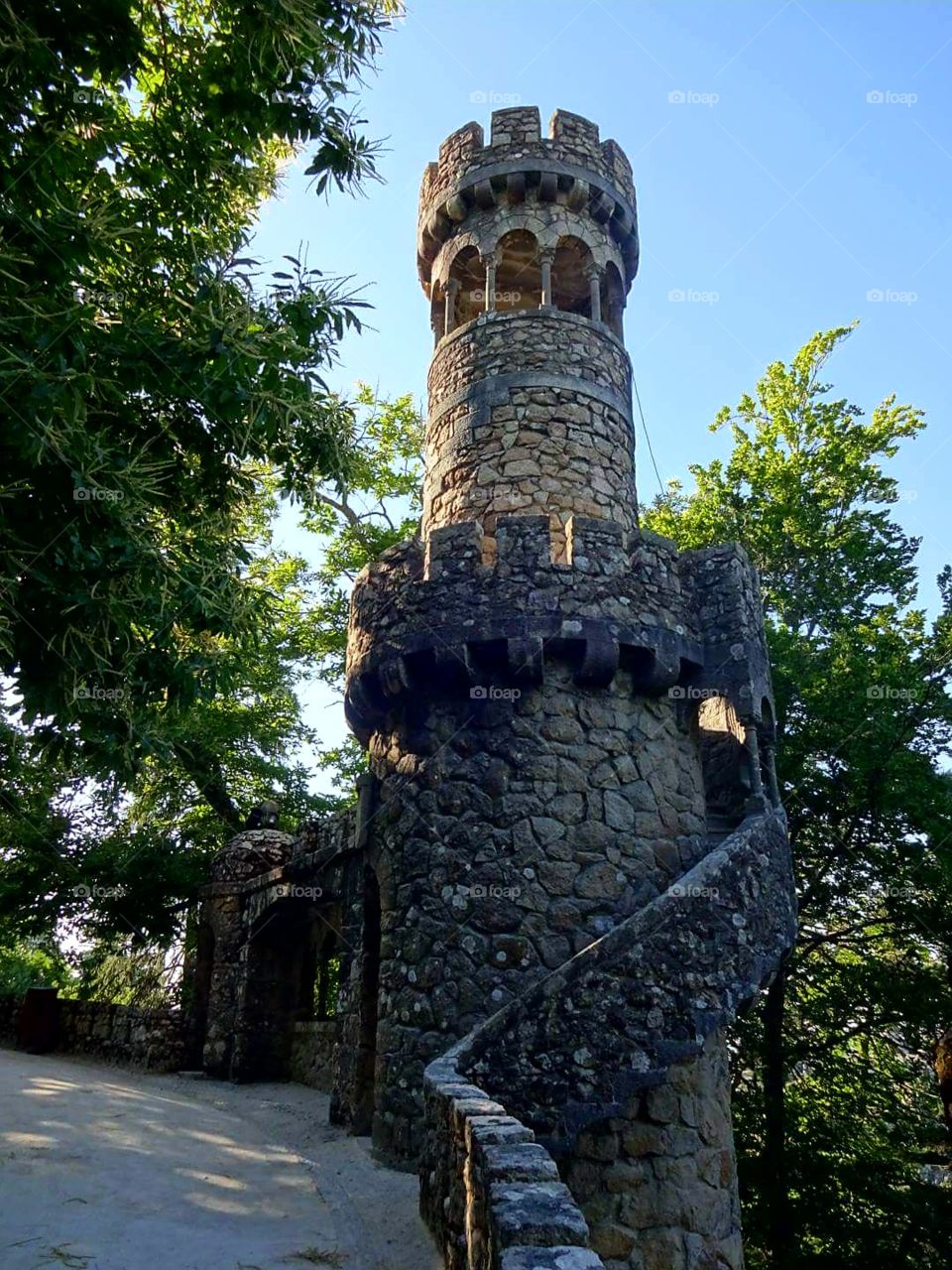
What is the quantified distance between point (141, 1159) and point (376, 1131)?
1.84m

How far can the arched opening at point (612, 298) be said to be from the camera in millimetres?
11586

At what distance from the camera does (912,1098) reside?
13445 mm

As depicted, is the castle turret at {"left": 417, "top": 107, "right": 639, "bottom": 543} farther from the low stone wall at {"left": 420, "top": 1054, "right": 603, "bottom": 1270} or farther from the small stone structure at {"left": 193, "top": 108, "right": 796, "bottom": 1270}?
the low stone wall at {"left": 420, "top": 1054, "right": 603, "bottom": 1270}

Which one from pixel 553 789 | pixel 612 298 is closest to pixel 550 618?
pixel 553 789

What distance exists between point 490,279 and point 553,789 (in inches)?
249

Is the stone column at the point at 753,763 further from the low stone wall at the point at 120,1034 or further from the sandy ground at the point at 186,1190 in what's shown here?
the low stone wall at the point at 120,1034

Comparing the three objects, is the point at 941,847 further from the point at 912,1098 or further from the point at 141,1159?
the point at 141,1159

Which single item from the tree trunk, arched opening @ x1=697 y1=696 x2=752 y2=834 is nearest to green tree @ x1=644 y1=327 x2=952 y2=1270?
the tree trunk

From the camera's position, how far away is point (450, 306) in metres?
11.6

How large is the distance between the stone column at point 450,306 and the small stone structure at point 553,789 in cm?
4

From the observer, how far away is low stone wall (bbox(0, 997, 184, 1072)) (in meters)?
14.5

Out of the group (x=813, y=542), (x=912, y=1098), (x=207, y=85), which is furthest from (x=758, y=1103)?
(x=207, y=85)

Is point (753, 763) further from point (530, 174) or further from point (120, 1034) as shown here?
point (120, 1034)

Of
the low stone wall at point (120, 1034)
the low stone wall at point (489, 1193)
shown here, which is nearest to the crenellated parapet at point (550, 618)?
the low stone wall at point (489, 1193)
